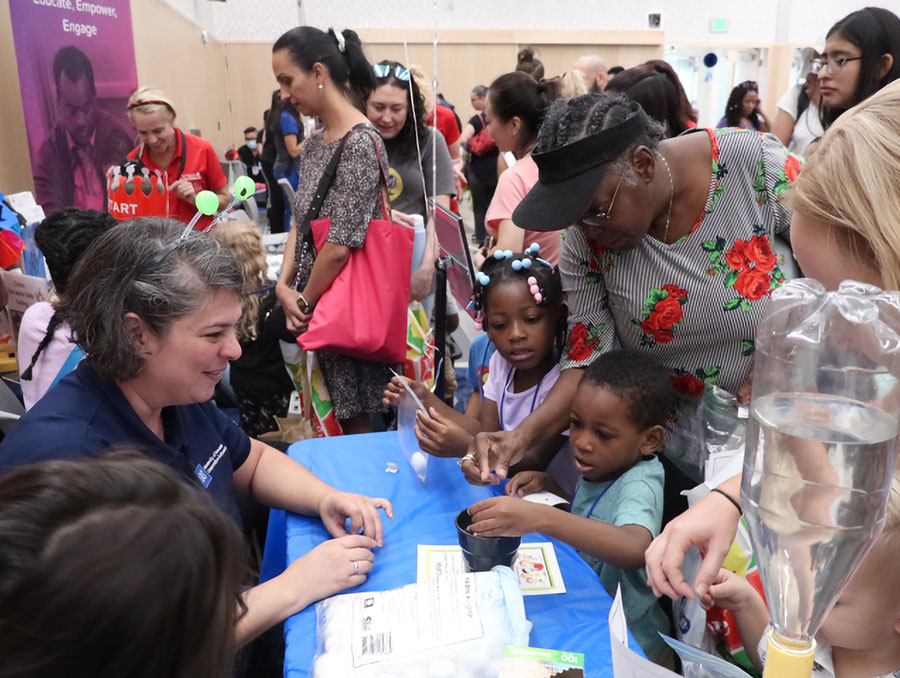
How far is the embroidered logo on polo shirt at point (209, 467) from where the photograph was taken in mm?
1658

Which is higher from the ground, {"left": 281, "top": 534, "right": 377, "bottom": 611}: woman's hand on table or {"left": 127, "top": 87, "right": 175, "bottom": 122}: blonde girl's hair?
{"left": 127, "top": 87, "right": 175, "bottom": 122}: blonde girl's hair

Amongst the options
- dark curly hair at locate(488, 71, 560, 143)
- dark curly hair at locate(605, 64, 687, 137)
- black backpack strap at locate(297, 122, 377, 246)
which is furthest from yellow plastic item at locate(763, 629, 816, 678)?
dark curly hair at locate(605, 64, 687, 137)

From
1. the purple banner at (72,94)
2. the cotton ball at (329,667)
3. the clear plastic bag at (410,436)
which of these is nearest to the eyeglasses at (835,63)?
the clear plastic bag at (410,436)

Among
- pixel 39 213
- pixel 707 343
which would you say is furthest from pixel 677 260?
pixel 39 213

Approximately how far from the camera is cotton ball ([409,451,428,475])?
1.93m

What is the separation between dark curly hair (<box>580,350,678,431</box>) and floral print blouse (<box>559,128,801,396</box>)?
0.25 feet

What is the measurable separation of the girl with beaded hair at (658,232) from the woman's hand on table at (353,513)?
0.85 ft

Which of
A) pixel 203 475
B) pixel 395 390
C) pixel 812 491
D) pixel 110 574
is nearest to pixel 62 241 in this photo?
pixel 203 475

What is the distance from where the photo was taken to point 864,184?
2.75 feet

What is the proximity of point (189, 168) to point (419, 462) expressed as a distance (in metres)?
2.79

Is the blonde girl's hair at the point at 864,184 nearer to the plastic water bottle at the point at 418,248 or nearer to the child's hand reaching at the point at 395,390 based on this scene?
the child's hand reaching at the point at 395,390

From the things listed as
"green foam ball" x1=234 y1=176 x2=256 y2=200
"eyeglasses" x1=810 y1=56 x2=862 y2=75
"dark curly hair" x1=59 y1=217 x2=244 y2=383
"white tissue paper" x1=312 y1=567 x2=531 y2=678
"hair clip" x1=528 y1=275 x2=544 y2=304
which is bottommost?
"white tissue paper" x1=312 y1=567 x2=531 y2=678

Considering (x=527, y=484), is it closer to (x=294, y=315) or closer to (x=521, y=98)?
(x=294, y=315)

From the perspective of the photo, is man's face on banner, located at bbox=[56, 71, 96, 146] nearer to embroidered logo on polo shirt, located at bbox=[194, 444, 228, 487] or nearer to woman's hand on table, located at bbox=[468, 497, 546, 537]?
embroidered logo on polo shirt, located at bbox=[194, 444, 228, 487]
